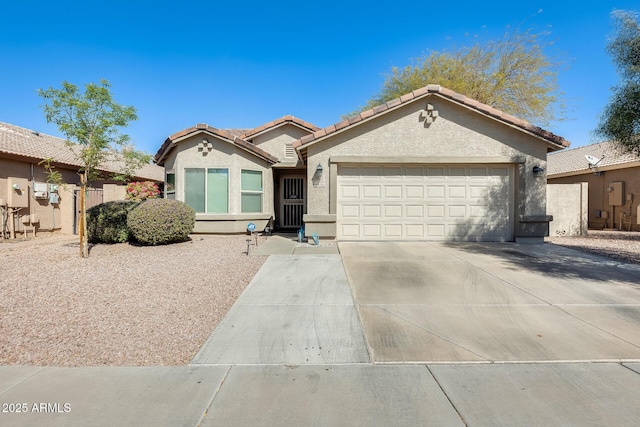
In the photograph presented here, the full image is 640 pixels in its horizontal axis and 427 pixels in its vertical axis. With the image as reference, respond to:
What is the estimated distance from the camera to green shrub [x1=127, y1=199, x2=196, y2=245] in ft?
31.3

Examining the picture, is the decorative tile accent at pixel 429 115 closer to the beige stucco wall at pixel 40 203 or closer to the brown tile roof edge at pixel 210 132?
the brown tile roof edge at pixel 210 132

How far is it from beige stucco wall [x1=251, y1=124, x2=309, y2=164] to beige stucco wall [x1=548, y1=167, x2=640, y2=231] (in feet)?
53.4

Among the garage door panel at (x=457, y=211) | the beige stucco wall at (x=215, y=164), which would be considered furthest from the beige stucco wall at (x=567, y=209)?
the beige stucco wall at (x=215, y=164)

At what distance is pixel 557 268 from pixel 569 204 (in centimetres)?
758

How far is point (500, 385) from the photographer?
2.77 m

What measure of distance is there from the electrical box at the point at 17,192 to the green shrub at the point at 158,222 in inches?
241

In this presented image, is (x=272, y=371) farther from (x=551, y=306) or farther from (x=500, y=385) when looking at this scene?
(x=551, y=306)

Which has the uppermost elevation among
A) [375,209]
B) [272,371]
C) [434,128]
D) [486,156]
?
[434,128]

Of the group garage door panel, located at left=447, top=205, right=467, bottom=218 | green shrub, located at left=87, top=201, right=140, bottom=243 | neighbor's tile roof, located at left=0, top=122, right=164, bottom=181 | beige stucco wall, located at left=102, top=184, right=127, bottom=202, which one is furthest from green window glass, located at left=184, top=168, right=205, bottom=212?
garage door panel, located at left=447, top=205, right=467, bottom=218

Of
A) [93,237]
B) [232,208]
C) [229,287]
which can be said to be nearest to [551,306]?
[229,287]

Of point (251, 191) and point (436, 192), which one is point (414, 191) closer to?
point (436, 192)

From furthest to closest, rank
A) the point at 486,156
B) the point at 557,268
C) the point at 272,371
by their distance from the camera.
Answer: the point at 486,156 → the point at 557,268 → the point at 272,371

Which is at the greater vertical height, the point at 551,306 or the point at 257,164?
the point at 257,164

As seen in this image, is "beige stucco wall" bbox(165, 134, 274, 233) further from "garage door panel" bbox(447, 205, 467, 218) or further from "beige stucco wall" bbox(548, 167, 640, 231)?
"beige stucco wall" bbox(548, 167, 640, 231)
